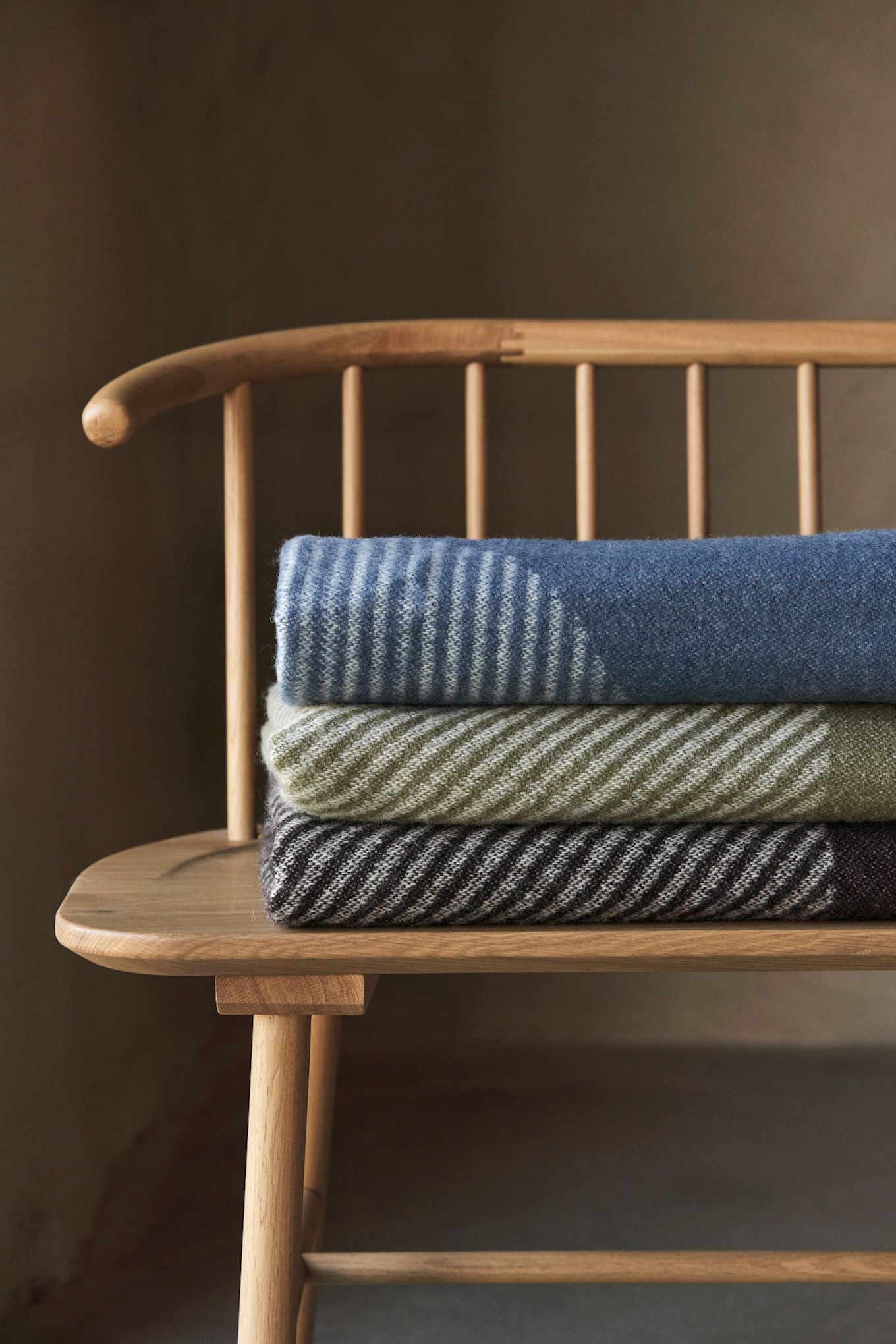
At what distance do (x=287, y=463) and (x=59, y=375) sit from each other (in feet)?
1.47

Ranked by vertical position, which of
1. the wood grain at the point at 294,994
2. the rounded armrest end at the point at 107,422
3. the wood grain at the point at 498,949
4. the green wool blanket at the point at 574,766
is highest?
the rounded armrest end at the point at 107,422

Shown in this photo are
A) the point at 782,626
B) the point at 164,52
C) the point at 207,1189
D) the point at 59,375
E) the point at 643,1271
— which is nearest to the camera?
the point at 782,626

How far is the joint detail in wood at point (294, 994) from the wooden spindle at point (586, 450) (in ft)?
1.10

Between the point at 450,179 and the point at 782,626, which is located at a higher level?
the point at 450,179

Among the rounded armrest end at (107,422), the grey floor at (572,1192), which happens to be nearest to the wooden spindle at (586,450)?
the rounded armrest end at (107,422)

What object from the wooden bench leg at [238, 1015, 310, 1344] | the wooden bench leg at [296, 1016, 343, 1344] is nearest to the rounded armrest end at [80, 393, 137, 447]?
the wooden bench leg at [238, 1015, 310, 1344]

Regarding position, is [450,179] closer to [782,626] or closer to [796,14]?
[796,14]

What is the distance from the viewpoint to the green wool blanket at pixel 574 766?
1.36 ft

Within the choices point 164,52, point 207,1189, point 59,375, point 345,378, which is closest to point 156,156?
point 164,52

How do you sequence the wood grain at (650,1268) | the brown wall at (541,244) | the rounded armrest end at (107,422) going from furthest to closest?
the brown wall at (541,244) < the wood grain at (650,1268) < the rounded armrest end at (107,422)

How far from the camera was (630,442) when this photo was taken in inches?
55.7

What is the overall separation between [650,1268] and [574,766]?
0.35 metres

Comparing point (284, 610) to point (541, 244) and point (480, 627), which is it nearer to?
point (480, 627)

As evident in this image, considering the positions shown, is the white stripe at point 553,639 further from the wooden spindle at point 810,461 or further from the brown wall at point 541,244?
the brown wall at point 541,244
